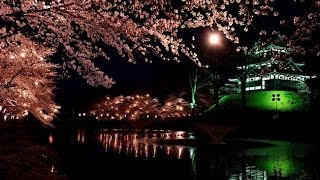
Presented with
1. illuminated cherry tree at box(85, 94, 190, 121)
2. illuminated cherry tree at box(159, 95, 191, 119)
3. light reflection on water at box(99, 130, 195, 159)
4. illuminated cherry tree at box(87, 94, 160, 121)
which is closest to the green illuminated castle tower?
illuminated cherry tree at box(159, 95, 191, 119)

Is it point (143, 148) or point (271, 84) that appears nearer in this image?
point (143, 148)

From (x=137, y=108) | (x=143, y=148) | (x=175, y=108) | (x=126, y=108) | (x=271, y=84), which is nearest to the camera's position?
(x=143, y=148)

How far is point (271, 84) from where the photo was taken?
50.3 metres

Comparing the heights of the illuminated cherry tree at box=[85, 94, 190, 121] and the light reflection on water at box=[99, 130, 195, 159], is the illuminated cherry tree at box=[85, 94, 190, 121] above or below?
above

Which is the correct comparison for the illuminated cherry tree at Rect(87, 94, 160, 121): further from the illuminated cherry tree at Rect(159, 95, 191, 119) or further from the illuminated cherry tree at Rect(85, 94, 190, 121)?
the illuminated cherry tree at Rect(159, 95, 191, 119)

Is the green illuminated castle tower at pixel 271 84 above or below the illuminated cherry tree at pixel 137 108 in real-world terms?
above

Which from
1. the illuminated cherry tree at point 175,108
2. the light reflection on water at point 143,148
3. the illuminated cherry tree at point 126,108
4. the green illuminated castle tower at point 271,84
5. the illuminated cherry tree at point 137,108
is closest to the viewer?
the light reflection on water at point 143,148

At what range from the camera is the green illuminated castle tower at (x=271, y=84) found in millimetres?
46594

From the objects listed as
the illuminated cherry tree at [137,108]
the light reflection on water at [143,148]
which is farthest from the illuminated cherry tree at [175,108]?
the light reflection on water at [143,148]

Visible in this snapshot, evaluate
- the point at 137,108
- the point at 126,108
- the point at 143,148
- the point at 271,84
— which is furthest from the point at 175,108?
the point at 143,148

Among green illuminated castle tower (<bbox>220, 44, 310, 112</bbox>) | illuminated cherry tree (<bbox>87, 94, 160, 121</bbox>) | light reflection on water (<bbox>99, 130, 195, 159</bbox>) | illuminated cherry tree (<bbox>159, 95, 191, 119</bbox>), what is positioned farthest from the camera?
illuminated cherry tree (<bbox>87, 94, 160, 121</bbox>)

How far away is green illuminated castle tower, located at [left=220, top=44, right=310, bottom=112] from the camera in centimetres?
4659

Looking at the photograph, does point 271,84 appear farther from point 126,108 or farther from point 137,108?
point 126,108

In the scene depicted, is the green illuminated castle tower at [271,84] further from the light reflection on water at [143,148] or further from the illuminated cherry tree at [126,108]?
the light reflection on water at [143,148]
